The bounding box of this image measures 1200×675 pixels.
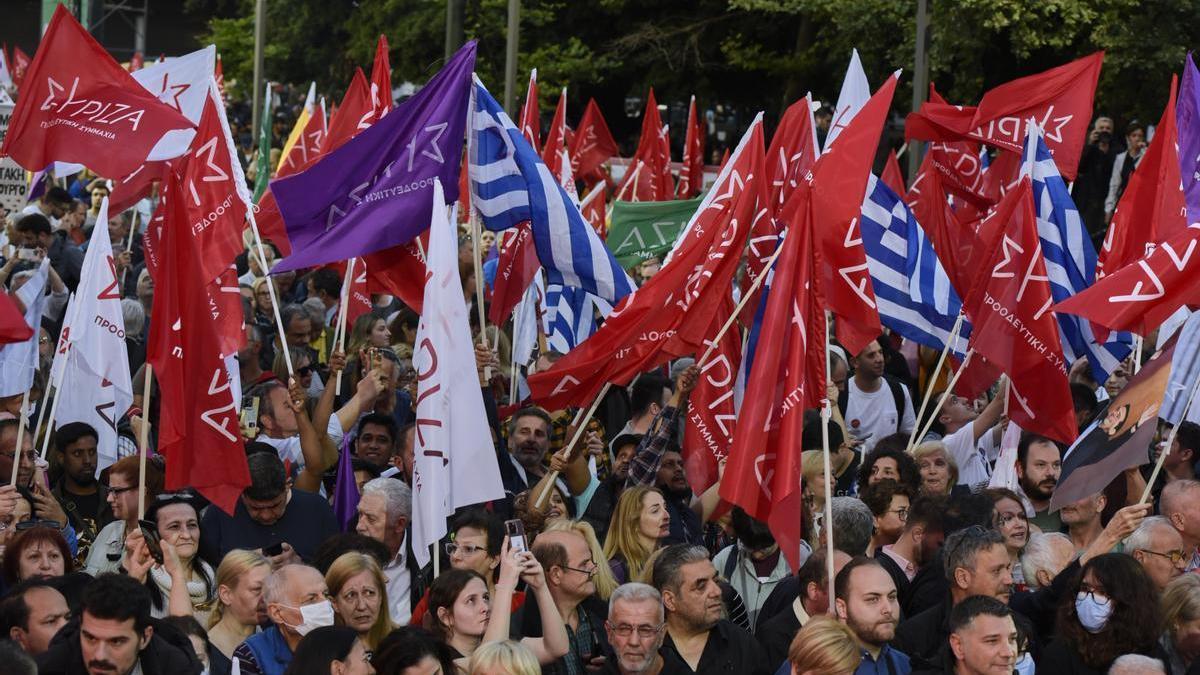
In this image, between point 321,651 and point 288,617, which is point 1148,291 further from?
point 321,651

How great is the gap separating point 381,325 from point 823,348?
4.73 meters

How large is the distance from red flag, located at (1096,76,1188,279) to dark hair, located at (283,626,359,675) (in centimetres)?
620

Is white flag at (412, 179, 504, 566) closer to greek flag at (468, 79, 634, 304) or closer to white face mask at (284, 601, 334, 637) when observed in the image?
white face mask at (284, 601, 334, 637)

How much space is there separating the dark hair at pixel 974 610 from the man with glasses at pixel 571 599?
1.36 meters

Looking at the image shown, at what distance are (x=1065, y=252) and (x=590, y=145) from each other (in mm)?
8484

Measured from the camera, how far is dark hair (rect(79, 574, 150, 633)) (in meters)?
6.81

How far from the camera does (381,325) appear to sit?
12.9m

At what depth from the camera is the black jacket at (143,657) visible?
6.88 m

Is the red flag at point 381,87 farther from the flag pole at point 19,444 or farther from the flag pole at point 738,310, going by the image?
the flag pole at point 19,444

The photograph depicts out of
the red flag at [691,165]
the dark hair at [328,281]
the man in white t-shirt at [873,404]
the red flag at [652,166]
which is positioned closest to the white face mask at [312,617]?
the man in white t-shirt at [873,404]

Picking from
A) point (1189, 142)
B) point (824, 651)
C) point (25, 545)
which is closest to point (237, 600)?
point (25, 545)

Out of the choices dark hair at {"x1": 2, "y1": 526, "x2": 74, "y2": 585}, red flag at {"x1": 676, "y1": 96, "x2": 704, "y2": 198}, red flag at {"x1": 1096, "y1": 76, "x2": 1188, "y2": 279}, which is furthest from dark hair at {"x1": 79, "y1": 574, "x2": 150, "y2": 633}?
red flag at {"x1": 676, "y1": 96, "x2": 704, "y2": 198}

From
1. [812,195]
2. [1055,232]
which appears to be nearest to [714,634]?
[812,195]

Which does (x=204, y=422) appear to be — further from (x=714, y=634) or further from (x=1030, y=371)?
(x=1030, y=371)
